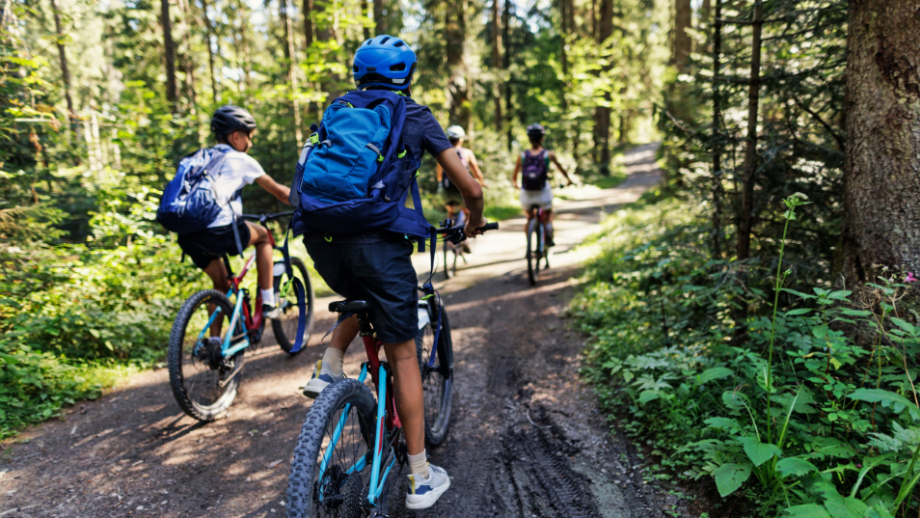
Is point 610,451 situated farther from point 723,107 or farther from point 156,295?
point 156,295

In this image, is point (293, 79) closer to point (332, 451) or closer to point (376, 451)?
point (376, 451)

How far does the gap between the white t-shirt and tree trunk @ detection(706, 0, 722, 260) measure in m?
4.05

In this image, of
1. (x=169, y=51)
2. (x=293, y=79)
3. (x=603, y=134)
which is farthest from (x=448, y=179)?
(x=603, y=134)

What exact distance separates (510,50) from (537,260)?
22.3m

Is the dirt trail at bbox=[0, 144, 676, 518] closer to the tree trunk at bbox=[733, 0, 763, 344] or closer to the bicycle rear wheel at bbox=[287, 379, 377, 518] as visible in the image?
the bicycle rear wheel at bbox=[287, 379, 377, 518]

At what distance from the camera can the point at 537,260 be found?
789cm

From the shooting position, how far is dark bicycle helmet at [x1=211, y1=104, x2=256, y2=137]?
13.6 ft

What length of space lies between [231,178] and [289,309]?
1.78 m

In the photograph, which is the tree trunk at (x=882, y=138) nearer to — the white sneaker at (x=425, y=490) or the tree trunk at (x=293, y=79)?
the white sneaker at (x=425, y=490)

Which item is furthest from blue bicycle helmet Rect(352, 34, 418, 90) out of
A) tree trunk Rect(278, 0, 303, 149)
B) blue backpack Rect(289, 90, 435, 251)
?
tree trunk Rect(278, 0, 303, 149)

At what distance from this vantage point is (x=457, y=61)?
570 inches

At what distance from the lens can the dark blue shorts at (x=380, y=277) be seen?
7.48ft

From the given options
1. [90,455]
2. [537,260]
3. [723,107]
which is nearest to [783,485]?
[723,107]

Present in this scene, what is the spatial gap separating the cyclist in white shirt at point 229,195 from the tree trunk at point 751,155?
13.1ft
